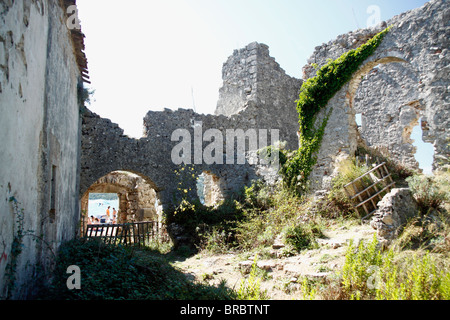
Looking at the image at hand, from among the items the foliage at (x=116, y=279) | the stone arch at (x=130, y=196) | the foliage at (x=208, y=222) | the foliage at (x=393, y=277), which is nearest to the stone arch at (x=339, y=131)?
the foliage at (x=208, y=222)

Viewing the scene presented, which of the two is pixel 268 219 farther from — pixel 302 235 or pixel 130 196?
pixel 130 196

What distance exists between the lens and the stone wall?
301 cm

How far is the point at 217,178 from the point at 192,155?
56.1 inches

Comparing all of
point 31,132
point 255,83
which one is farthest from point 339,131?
point 31,132

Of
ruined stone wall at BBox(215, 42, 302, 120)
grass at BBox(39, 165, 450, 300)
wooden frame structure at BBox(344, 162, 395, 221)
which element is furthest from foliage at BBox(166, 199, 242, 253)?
ruined stone wall at BBox(215, 42, 302, 120)

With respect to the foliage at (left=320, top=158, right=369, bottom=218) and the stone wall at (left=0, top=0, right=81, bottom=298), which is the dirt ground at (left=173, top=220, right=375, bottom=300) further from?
the stone wall at (left=0, top=0, right=81, bottom=298)

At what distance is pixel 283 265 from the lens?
19.9 feet

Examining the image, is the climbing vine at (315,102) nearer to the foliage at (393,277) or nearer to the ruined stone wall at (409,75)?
the ruined stone wall at (409,75)

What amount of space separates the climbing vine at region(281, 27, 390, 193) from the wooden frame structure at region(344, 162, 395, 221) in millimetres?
1909

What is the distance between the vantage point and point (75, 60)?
7.99m

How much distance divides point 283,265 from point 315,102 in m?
5.94

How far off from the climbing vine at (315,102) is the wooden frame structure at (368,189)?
1.91 meters

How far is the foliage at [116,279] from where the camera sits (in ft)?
13.4
